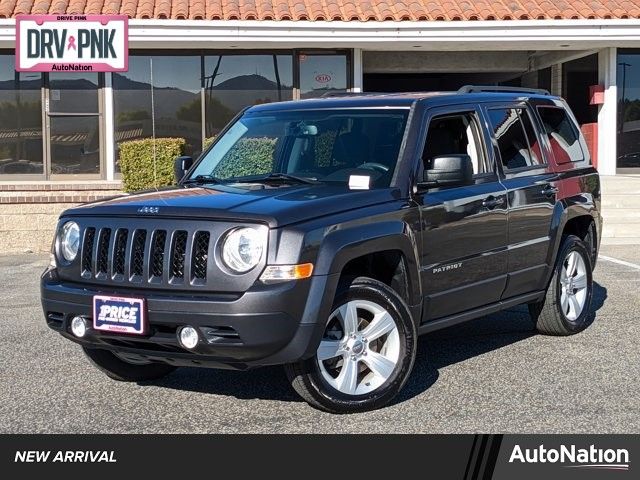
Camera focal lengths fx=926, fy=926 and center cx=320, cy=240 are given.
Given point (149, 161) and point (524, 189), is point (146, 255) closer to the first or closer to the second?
point (524, 189)

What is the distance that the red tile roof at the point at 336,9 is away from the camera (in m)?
16.2

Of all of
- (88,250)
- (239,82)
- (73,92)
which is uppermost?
(239,82)

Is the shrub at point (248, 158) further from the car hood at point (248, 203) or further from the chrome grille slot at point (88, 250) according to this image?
the chrome grille slot at point (88, 250)

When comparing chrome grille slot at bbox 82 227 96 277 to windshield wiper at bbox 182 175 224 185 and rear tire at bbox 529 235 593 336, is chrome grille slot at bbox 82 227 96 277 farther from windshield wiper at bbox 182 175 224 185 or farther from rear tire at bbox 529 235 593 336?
rear tire at bbox 529 235 593 336

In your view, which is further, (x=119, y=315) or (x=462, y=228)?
(x=462, y=228)

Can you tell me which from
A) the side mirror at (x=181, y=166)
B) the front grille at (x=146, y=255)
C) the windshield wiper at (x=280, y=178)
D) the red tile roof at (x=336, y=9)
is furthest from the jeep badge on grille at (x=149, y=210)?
the red tile roof at (x=336, y=9)

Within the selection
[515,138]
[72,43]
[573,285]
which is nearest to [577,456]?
[515,138]

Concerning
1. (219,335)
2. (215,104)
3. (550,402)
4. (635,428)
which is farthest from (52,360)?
(215,104)

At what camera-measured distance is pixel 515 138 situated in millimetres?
6680

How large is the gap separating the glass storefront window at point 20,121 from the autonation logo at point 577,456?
14.6 metres

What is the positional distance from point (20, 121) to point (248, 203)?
1358 cm

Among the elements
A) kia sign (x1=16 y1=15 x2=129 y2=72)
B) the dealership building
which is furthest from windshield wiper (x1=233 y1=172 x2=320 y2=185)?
kia sign (x1=16 y1=15 x2=129 y2=72)

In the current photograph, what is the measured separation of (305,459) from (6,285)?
277 inches

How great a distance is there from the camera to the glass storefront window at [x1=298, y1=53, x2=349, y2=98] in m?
17.6
